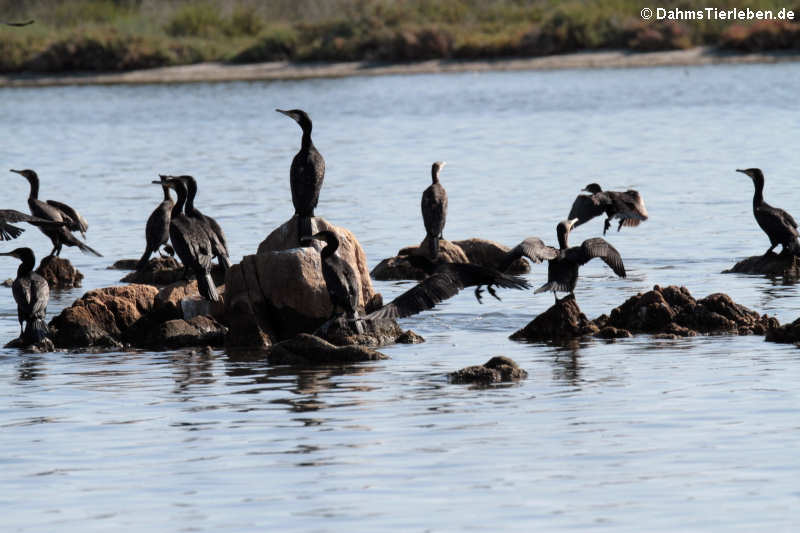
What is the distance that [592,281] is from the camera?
58.1 feet

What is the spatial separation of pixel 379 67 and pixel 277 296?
159 ft

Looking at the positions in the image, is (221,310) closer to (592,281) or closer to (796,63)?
(592,281)

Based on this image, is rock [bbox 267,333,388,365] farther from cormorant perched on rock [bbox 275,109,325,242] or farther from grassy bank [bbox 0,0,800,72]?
grassy bank [bbox 0,0,800,72]

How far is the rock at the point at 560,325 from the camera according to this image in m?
13.6

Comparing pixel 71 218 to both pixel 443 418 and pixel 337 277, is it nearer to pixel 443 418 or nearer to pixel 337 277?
pixel 337 277

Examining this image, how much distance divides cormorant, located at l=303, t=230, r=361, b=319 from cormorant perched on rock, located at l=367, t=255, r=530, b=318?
93 cm

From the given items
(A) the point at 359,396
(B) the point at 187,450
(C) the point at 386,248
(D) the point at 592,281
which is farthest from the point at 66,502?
(C) the point at 386,248

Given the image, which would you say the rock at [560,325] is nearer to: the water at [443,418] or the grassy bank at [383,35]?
the water at [443,418]

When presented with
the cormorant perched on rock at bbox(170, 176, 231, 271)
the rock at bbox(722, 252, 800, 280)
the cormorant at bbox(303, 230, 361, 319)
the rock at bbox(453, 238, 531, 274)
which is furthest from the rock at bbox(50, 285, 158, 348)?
the rock at bbox(722, 252, 800, 280)

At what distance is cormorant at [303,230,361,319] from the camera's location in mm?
13094

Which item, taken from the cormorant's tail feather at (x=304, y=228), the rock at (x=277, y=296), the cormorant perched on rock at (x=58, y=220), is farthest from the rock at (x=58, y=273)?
the cormorant's tail feather at (x=304, y=228)

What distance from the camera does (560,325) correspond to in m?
13.6

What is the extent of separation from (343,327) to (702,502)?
5.99 m

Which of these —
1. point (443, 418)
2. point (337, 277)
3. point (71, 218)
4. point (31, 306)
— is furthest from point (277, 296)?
point (71, 218)
